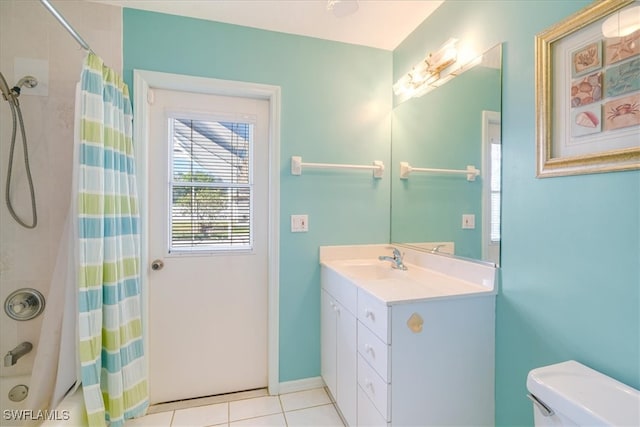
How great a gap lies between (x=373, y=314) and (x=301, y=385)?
1082 millimetres

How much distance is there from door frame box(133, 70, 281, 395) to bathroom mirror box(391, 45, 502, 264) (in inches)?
34.2

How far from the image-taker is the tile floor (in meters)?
1.68

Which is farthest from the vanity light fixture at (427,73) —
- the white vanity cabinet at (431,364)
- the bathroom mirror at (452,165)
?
the white vanity cabinet at (431,364)

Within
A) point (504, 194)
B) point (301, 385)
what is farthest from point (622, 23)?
point (301, 385)

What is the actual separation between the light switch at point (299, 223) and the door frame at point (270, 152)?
0.10 meters

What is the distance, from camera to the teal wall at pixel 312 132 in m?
1.86

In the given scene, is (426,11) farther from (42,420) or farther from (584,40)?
(42,420)

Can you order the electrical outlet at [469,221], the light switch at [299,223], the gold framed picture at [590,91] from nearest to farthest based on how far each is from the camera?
the gold framed picture at [590,91] < the electrical outlet at [469,221] < the light switch at [299,223]

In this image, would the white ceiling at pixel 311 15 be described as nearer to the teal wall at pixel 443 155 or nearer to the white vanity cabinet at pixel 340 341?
the teal wall at pixel 443 155

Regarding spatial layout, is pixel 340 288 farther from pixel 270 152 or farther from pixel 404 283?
pixel 270 152

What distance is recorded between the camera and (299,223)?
6.46 feet

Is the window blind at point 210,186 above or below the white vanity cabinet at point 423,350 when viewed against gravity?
above

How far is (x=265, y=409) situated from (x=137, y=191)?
1.55m

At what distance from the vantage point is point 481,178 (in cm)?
142
